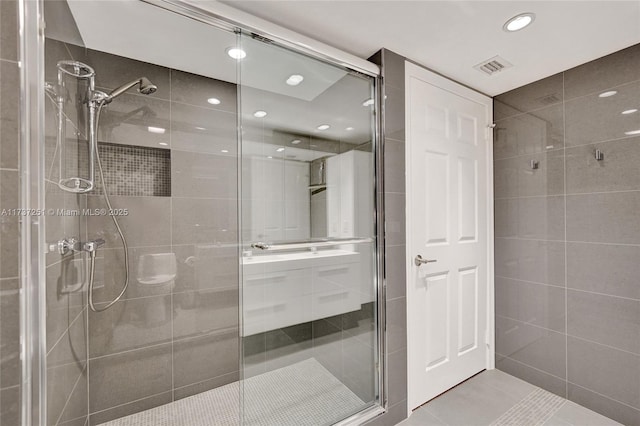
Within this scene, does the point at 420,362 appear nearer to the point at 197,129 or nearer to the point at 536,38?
the point at 536,38

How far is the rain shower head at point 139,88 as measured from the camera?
165cm

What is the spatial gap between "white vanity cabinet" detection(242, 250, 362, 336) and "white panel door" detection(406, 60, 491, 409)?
A: 45 cm

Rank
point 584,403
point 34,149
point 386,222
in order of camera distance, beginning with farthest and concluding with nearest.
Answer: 1. point 584,403
2. point 386,222
3. point 34,149

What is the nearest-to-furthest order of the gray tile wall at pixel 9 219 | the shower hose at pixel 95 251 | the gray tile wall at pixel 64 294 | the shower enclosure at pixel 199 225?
the gray tile wall at pixel 9 219 < the gray tile wall at pixel 64 294 < the shower enclosure at pixel 199 225 < the shower hose at pixel 95 251

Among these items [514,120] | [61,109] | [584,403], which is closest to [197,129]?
[61,109]

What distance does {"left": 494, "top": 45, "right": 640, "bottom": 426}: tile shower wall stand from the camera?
1674mm

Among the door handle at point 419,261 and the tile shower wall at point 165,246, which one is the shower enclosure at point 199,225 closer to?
the tile shower wall at point 165,246

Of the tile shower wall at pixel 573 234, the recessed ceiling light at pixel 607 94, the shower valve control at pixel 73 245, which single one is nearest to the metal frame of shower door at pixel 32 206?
the shower valve control at pixel 73 245

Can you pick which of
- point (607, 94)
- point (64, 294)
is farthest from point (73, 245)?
point (607, 94)

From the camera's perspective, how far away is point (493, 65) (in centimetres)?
183

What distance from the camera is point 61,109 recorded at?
1137mm

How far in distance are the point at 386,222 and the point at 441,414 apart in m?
1.32

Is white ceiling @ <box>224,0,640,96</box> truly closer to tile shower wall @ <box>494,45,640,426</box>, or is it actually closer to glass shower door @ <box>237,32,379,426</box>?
glass shower door @ <box>237,32,379,426</box>

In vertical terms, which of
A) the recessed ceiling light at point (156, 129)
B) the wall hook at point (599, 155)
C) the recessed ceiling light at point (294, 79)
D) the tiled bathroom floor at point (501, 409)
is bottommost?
the tiled bathroom floor at point (501, 409)
